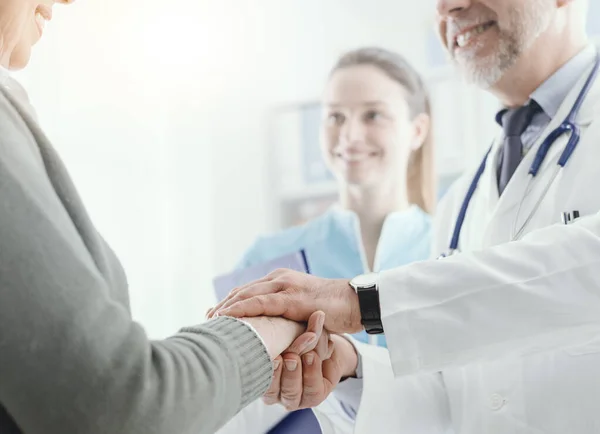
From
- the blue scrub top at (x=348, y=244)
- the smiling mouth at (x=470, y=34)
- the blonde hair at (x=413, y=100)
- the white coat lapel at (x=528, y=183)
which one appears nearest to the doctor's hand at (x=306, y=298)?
the white coat lapel at (x=528, y=183)

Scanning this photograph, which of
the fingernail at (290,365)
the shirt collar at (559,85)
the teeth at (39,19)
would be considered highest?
the teeth at (39,19)

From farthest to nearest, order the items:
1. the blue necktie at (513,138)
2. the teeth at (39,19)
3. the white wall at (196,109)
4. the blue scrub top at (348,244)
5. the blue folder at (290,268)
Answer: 1. the white wall at (196,109)
2. the blue scrub top at (348,244)
3. the blue necktie at (513,138)
4. the blue folder at (290,268)
5. the teeth at (39,19)

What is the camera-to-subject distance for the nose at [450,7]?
1729 mm

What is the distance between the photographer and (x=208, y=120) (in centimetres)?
337

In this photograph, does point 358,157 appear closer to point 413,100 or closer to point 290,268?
point 413,100

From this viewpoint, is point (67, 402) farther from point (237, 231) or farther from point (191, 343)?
point (237, 231)

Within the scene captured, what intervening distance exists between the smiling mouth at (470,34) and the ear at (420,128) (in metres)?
0.86

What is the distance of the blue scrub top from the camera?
2475 millimetres

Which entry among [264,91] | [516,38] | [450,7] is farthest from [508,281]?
[264,91]

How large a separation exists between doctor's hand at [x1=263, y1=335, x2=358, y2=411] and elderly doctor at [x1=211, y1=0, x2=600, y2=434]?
8 centimetres

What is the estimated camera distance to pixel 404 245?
2.52 m

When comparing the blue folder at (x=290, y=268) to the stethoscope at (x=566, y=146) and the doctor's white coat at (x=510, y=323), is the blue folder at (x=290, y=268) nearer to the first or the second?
the doctor's white coat at (x=510, y=323)

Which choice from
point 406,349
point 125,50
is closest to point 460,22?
point 406,349

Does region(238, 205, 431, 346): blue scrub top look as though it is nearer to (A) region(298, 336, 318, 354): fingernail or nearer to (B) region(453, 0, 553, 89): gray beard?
(B) region(453, 0, 553, 89): gray beard
